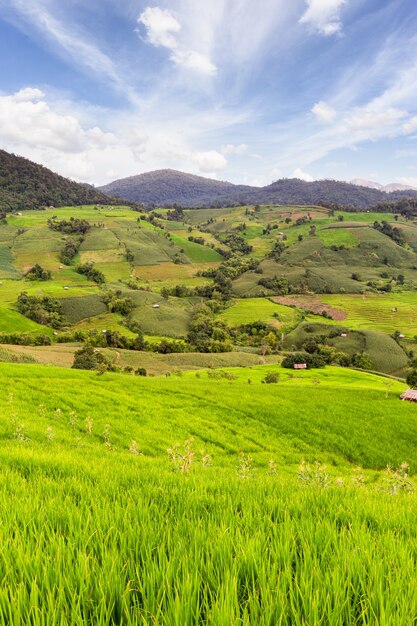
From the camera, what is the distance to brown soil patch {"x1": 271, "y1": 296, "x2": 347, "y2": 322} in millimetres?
154613

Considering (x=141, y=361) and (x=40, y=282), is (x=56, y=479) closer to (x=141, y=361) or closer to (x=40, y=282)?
(x=141, y=361)

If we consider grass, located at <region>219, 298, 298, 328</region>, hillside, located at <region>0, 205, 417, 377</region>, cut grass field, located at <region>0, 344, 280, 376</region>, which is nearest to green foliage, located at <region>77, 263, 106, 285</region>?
hillside, located at <region>0, 205, 417, 377</region>

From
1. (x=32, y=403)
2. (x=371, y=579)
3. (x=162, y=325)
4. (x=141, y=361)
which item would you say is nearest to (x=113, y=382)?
(x=32, y=403)

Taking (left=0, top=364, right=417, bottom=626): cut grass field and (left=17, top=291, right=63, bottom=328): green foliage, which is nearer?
(left=0, top=364, right=417, bottom=626): cut grass field

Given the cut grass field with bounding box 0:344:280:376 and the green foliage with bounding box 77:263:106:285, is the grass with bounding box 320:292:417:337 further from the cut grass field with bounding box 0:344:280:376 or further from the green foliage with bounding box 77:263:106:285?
the green foliage with bounding box 77:263:106:285

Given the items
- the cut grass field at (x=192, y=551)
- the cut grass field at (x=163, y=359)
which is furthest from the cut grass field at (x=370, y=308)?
the cut grass field at (x=192, y=551)

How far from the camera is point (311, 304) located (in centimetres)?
17000

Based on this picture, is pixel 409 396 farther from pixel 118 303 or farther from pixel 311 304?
pixel 311 304

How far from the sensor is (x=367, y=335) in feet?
409

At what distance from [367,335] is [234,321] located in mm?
49670

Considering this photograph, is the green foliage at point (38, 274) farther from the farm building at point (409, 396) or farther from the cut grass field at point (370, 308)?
the farm building at point (409, 396)

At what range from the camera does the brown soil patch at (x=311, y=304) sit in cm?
15461

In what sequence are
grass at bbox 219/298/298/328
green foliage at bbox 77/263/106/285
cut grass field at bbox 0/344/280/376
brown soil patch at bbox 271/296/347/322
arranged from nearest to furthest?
cut grass field at bbox 0/344/280/376
grass at bbox 219/298/298/328
brown soil patch at bbox 271/296/347/322
green foliage at bbox 77/263/106/285

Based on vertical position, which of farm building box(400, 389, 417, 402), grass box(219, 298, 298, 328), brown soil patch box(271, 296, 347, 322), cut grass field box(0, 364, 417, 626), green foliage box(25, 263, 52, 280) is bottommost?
farm building box(400, 389, 417, 402)
